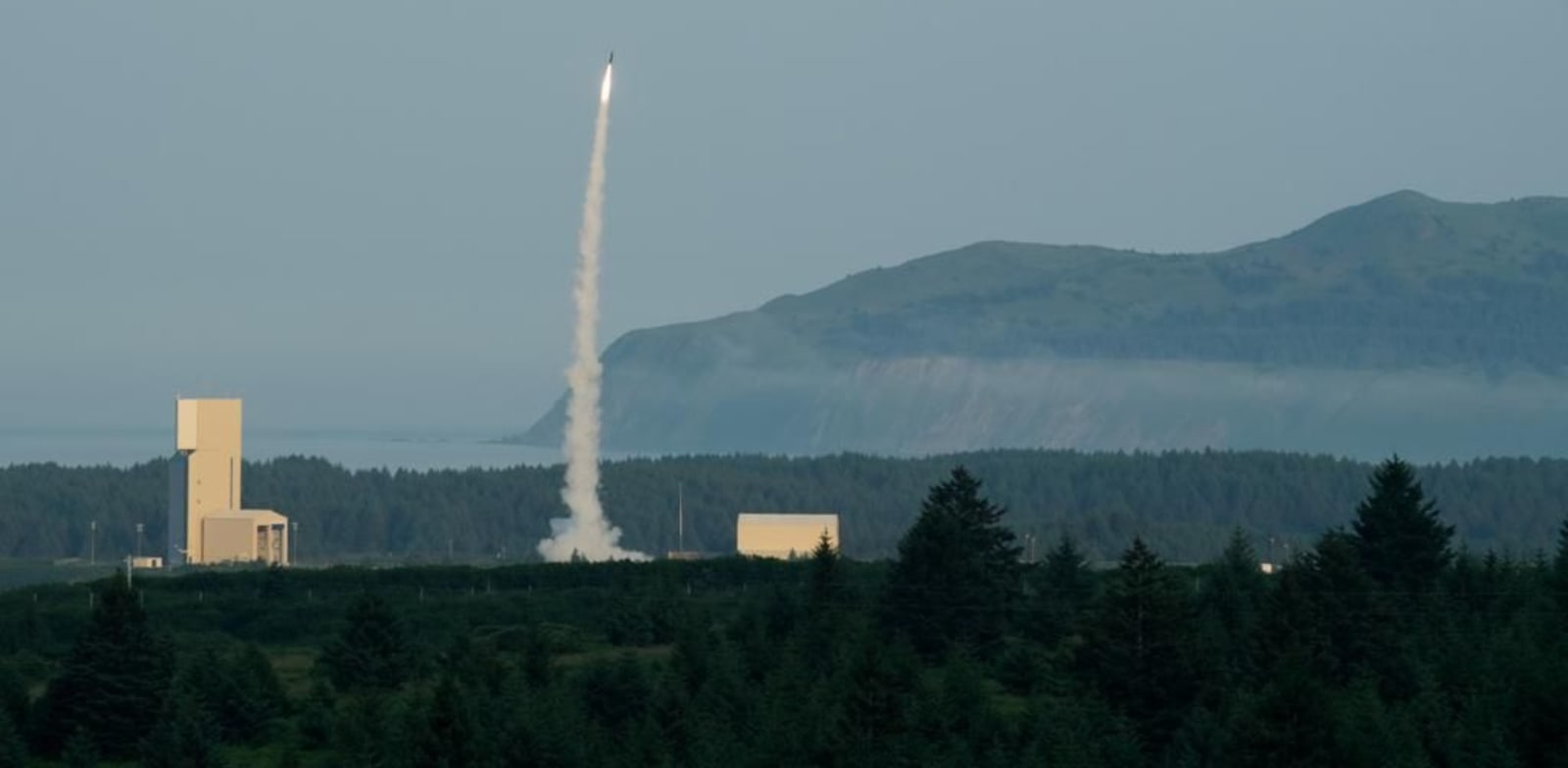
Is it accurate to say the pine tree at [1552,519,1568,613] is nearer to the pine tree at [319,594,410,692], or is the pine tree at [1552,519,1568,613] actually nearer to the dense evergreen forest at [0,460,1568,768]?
the dense evergreen forest at [0,460,1568,768]

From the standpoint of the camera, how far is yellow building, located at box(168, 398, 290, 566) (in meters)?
180

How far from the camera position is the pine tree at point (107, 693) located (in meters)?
87.5

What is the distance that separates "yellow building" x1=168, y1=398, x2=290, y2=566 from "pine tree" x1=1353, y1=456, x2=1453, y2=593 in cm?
8808

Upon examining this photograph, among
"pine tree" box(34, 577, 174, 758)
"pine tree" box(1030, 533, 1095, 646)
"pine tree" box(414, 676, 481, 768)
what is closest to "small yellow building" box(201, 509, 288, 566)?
"pine tree" box(1030, 533, 1095, 646)

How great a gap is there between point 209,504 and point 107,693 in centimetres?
9510

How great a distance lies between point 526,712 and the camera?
75.6m

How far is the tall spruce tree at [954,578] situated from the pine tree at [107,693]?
1019 inches

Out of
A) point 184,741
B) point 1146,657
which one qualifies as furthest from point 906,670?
point 184,741

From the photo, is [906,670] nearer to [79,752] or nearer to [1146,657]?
[1146,657]

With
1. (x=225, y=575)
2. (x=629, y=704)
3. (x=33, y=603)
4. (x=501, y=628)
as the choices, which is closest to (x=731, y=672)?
(x=629, y=704)

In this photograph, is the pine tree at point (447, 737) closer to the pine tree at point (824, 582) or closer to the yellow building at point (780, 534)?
the pine tree at point (824, 582)

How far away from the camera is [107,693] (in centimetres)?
8788

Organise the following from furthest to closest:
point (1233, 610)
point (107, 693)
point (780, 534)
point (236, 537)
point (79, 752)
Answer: point (236, 537)
point (780, 534)
point (1233, 610)
point (107, 693)
point (79, 752)

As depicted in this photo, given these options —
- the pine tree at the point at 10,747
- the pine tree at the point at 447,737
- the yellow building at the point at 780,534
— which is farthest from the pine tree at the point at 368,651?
the yellow building at the point at 780,534
